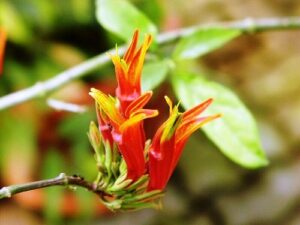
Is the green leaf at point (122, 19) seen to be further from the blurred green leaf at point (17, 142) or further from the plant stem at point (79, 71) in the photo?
the blurred green leaf at point (17, 142)

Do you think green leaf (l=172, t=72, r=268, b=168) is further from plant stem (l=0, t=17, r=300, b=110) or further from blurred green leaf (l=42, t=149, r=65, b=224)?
blurred green leaf (l=42, t=149, r=65, b=224)

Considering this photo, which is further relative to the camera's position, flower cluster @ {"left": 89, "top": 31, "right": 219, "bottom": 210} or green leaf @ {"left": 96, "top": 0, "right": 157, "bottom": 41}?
green leaf @ {"left": 96, "top": 0, "right": 157, "bottom": 41}

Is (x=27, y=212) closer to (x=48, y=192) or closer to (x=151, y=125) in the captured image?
(x=48, y=192)

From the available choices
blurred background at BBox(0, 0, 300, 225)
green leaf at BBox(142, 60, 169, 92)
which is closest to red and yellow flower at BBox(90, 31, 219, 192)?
green leaf at BBox(142, 60, 169, 92)

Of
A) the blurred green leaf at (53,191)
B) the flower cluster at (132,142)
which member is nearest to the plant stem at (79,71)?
the flower cluster at (132,142)

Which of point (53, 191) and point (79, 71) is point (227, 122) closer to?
point (79, 71)

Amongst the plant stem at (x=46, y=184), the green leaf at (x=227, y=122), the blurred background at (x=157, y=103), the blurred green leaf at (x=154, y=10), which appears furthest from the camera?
the blurred background at (x=157, y=103)

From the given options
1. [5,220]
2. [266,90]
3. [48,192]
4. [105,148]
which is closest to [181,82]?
Result: [105,148]
